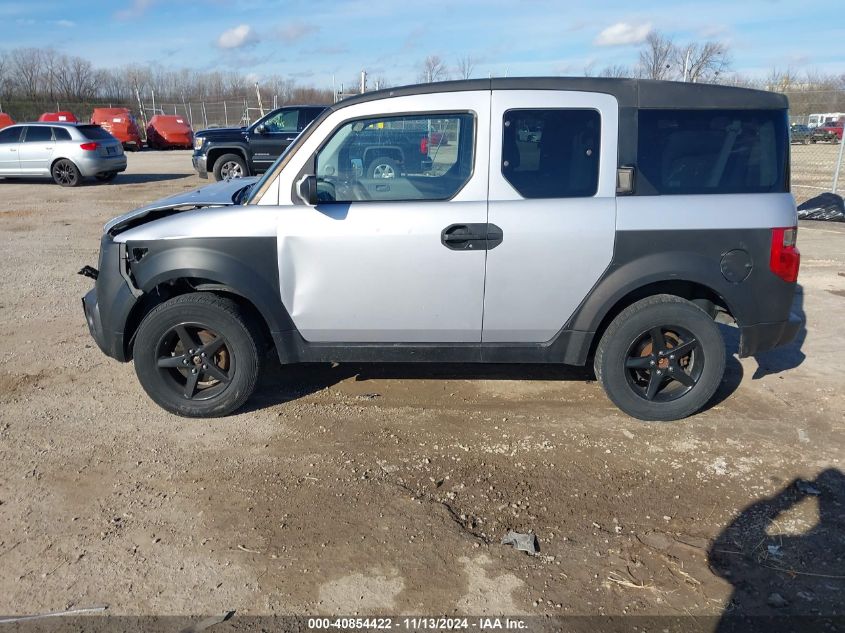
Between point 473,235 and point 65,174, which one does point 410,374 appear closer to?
point 473,235

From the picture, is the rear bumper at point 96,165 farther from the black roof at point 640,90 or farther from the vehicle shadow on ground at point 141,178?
the black roof at point 640,90

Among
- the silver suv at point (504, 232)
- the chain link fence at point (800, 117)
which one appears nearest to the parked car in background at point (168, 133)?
the chain link fence at point (800, 117)

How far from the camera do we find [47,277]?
7684mm

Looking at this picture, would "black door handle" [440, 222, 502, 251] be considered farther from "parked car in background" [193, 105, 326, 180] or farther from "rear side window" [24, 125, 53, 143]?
"rear side window" [24, 125, 53, 143]

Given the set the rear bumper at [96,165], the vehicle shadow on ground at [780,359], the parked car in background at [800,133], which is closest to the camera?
the vehicle shadow on ground at [780,359]

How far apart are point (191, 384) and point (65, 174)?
15730 millimetres

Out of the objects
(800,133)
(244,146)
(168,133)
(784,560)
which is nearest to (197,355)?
(784,560)

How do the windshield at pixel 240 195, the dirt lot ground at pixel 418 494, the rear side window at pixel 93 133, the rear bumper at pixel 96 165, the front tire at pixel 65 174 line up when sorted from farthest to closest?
the rear side window at pixel 93 133 → the front tire at pixel 65 174 → the rear bumper at pixel 96 165 → the windshield at pixel 240 195 → the dirt lot ground at pixel 418 494

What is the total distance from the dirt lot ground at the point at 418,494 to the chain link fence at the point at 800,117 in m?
10.8

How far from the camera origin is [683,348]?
4164mm

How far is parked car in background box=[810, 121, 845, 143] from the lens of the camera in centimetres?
2496

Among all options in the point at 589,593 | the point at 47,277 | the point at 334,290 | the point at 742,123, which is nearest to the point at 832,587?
the point at 589,593

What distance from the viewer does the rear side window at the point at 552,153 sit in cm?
395

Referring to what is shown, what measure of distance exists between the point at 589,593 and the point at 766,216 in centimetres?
250
